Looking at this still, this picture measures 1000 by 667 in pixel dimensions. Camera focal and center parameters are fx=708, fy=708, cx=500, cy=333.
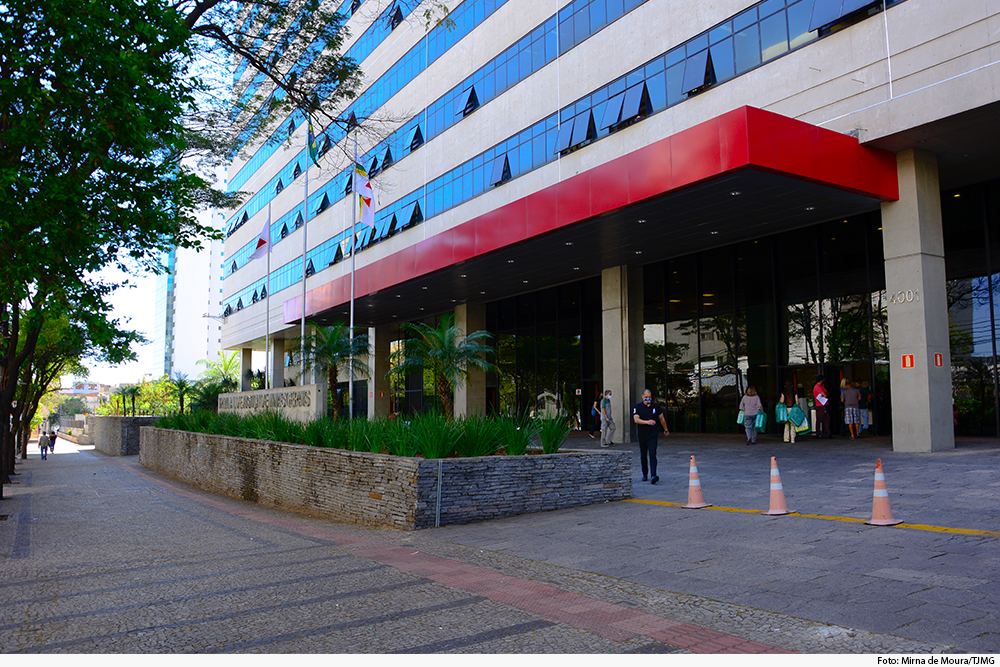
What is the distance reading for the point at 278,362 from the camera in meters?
51.2

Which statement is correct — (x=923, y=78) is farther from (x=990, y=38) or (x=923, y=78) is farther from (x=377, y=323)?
(x=377, y=323)

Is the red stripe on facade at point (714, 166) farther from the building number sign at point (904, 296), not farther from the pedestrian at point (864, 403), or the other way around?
the pedestrian at point (864, 403)

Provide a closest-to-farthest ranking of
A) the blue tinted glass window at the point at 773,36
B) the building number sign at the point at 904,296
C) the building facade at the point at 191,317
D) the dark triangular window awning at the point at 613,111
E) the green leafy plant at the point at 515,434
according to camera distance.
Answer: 1. the green leafy plant at the point at 515,434
2. the building number sign at the point at 904,296
3. the blue tinted glass window at the point at 773,36
4. the dark triangular window awning at the point at 613,111
5. the building facade at the point at 191,317

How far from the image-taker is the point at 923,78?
14422 millimetres

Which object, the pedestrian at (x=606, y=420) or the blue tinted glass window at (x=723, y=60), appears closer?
the blue tinted glass window at (x=723, y=60)

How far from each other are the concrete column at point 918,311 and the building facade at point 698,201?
1.9 inches

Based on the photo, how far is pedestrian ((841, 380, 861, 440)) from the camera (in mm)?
18828

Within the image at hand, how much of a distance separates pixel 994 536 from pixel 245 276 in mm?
56781

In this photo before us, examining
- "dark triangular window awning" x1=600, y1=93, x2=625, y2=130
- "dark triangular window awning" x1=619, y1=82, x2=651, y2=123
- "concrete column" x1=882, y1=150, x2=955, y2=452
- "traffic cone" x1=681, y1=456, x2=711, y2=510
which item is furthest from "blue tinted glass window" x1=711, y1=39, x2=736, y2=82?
"traffic cone" x1=681, y1=456, x2=711, y2=510

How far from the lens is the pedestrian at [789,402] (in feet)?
63.4

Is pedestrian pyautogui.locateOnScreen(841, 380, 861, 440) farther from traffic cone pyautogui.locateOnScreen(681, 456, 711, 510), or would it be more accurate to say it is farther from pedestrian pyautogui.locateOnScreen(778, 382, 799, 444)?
traffic cone pyautogui.locateOnScreen(681, 456, 711, 510)

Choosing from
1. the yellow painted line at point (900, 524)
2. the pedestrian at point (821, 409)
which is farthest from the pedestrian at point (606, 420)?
the yellow painted line at point (900, 524)

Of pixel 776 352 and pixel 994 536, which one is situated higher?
pixel 776 352

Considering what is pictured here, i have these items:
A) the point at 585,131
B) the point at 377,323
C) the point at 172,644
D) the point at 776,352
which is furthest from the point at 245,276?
the point at 172,644
